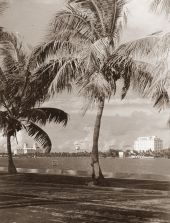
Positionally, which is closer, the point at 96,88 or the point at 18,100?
the point at 96,88

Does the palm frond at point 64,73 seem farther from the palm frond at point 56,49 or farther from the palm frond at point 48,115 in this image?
the palm frond at point 48,115

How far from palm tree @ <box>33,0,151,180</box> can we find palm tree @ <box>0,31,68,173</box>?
218 inches

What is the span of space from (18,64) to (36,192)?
11656 mm

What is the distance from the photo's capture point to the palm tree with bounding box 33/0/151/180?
21.7 m

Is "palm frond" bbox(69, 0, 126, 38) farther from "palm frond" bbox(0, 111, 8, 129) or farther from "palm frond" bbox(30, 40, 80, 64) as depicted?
"palm frond" bbox(0, 111, 8, 129)

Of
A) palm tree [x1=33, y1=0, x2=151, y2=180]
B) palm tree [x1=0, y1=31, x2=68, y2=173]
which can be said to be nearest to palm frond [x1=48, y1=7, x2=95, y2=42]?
palm tree [x1=33, y1=0, x2=151, y2=180]

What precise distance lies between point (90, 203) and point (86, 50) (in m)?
7.33

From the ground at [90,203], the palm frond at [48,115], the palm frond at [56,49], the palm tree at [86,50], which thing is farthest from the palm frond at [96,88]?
the palm frond at [48,115]

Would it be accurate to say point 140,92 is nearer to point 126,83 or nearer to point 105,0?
point 126,83

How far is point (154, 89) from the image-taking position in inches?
635

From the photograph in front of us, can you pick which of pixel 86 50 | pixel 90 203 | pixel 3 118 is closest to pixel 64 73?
pixel 86 50

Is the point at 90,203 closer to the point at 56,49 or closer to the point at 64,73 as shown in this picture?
the point at 64,73

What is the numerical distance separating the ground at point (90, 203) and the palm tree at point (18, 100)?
606 cm

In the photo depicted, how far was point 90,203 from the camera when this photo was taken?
15961mm
